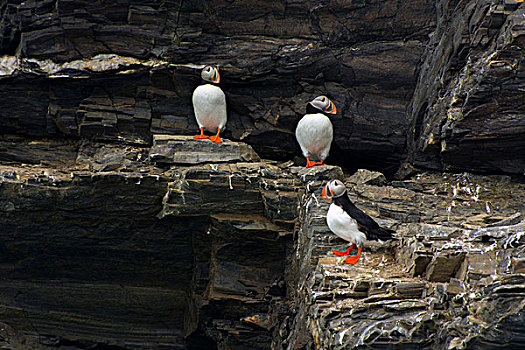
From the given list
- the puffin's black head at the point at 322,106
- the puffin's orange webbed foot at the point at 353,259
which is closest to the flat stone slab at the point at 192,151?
the puffin's black head at the point at 322,106

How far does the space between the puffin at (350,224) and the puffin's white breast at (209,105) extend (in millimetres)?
3315

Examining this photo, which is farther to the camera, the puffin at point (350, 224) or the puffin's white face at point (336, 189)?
the puffin's white face at point (336, 189)

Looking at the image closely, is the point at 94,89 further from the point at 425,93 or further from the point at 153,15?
the point at 425,93

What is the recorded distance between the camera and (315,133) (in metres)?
10.1

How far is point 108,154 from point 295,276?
4.17 meters

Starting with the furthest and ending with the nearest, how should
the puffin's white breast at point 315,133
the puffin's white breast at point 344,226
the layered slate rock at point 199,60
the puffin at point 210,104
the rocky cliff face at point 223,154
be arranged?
the layered slate rock at point 199,60
the puffin at point 210,104
the puffin's white breast at point 315,133
the rocky cliff face at point 223,154
the puffin's white breast at point 344,226

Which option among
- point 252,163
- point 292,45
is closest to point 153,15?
point 292,45

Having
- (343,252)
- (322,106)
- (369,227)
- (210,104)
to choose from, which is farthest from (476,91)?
(210,104)

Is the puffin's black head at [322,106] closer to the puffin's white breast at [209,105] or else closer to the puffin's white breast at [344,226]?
the puffin's white breast at [209,105]

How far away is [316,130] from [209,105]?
1913 mm

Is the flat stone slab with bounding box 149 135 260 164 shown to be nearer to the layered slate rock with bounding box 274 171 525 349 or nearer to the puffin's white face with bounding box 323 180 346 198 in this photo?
the layered slate rock with bounding box 274 171 525 349

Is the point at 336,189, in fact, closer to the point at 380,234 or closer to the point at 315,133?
the point at 380,234

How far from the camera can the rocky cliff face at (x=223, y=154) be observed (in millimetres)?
9656

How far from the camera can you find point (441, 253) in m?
6.52
